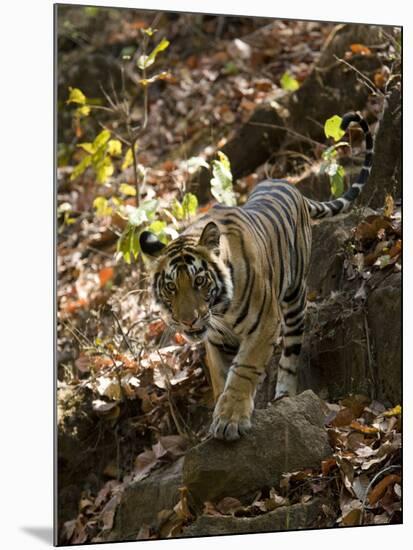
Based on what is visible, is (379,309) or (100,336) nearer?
(379,309)

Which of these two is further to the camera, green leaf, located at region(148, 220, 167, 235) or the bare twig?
green leaf, located at region(148, 220, 167, 235)

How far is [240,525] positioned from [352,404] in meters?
0.84

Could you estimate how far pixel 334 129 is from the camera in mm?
5465

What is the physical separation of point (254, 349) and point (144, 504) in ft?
2.86

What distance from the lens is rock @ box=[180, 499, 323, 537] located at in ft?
15.3

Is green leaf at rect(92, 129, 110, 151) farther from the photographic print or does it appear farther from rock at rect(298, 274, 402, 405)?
rock at rect(298, 274, 402, 405)

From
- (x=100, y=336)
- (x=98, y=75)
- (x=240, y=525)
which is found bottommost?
(x=240, y=525)

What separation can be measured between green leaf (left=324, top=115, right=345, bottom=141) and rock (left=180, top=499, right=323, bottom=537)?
1876 millimetres

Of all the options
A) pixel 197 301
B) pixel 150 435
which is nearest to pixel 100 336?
pixel 150 435

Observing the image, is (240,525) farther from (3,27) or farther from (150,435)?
(3,27)

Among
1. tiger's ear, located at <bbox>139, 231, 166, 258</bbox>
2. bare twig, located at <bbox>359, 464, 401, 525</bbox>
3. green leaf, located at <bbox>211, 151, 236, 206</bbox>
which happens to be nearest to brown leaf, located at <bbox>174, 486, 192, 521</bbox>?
bare twig, located at <bbox>359, 464, 401, 525</bbox>

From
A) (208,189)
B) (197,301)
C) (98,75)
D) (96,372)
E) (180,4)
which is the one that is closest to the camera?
(197,301)

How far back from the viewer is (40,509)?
468cm

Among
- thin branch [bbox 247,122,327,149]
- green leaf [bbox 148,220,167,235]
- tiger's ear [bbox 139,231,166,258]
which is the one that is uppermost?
thin branch [bbox 247,122,327,149]
